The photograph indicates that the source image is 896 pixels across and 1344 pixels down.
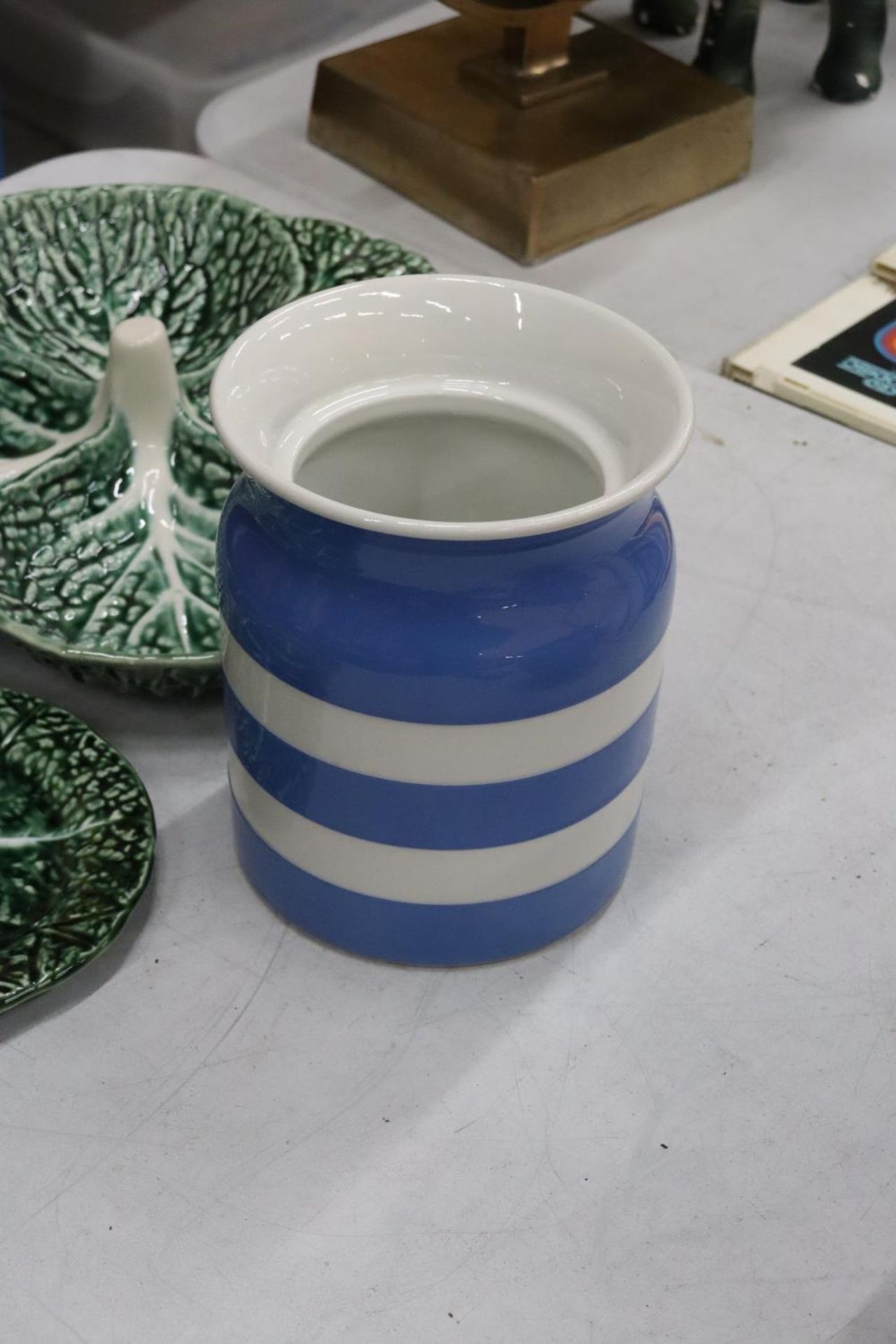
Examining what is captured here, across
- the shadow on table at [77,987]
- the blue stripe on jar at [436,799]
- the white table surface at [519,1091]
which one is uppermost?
the blue stripe on jar at [436,799]

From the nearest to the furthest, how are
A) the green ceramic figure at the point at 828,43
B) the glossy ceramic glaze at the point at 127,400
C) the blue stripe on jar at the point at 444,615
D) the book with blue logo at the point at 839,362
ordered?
the blue stripe on jar at the point at 444,615
the glossy ceramic glaze at the point at 127,400
the book with blue logo at the point at 839,362
the green ceramic figure at the point at 828,43

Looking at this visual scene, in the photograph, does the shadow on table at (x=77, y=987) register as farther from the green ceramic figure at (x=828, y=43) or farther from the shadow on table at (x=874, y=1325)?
the green ceramic figure at (x=828, y=43)

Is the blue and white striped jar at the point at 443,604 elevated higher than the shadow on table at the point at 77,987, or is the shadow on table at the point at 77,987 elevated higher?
the blue and white striped jar at the point at 443,604

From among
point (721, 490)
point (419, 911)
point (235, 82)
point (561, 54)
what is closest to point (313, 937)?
point (419, 911)

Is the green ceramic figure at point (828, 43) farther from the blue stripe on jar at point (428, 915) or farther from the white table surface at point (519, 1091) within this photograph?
the blue stripe on jar at point (428, 915)

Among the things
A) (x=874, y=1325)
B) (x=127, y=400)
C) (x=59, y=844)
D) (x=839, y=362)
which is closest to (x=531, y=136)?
(x=839, y=362)

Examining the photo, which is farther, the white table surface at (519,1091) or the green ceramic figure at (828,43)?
the green ceramic figure at (828,43)

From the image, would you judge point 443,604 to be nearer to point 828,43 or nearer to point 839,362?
point 839,362

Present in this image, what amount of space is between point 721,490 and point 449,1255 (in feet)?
1.11

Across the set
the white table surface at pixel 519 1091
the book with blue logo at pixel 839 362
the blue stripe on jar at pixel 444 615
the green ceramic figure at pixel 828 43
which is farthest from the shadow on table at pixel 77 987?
the green ceramic figure at pixel 828 43

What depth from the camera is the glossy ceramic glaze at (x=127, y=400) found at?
0.48 m

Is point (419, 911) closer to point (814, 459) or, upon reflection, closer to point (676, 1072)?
point (676, 1072)

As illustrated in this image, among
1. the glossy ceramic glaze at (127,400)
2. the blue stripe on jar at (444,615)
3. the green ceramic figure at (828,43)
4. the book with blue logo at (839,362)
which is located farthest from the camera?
the green ceramic figure at (828,43)

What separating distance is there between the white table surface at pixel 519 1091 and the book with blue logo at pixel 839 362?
6.0 inches
